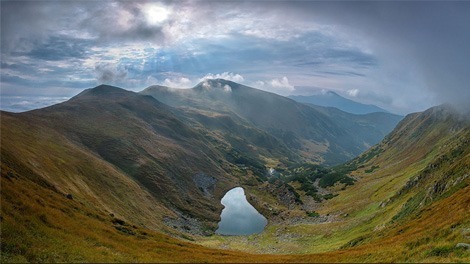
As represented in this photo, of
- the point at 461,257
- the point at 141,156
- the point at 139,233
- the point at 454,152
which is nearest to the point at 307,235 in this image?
the point at 454,152

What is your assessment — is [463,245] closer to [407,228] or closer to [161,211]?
[407,228]

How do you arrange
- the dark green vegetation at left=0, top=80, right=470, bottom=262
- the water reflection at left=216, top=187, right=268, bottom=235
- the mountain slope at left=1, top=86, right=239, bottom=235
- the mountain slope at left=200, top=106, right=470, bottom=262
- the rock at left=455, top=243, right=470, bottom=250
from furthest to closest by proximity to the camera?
the water reflection at left=216, top=187, right=268, bottom=235, the mountain slope at left=1, top=86, right=239, bottom=235, the dark green vegetation at left=0, top=80, right=470, bottom=262, the mountain slope at left=200, top=106, right=470, bottom=262, the rock at left=455, top=243, right=470, bottom=250

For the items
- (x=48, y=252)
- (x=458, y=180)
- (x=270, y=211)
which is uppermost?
(x=458, y=180)

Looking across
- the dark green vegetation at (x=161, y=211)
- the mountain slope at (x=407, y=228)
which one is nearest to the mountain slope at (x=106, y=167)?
the dark green vegetation at (x=161, y=211)

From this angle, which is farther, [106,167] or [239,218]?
[239,218]

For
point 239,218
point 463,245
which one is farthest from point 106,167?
point 463,245

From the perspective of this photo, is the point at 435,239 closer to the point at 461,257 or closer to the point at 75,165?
the point at 461,257

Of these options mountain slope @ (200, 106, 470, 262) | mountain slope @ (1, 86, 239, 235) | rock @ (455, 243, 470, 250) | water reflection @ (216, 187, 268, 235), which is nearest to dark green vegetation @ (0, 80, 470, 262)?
mountain slope @ (200, 106, 470, 262)

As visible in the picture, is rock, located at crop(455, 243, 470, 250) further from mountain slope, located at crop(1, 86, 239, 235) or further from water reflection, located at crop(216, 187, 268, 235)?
water reflection, located at crop(216, 187, 268, 235)

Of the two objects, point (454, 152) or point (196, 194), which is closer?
point (454, 152)
